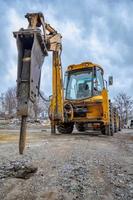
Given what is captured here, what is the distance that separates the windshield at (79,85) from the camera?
14.8m

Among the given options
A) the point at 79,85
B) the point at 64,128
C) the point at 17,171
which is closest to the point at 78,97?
the point at 79,85

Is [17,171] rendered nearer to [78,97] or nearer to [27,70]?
[27,70]

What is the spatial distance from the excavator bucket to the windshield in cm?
981

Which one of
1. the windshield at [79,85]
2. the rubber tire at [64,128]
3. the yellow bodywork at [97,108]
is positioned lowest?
the rubber tire at [64,128]

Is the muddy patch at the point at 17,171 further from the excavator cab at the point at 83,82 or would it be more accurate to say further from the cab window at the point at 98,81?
the cab window at the point at 98,81

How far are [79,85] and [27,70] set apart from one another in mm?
10659

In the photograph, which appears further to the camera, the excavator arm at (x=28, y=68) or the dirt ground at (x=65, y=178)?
the excavator arm at (x=28, y=68)

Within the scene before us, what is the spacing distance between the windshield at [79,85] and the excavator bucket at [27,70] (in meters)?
9.81

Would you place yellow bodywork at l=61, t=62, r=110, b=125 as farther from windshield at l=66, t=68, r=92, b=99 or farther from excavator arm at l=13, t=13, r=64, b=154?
excavator arm at l=13, t=13, r=64, b=154

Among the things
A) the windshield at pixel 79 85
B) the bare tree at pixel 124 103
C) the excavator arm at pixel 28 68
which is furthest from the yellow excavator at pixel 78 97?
the bare tree at pixel 124 103

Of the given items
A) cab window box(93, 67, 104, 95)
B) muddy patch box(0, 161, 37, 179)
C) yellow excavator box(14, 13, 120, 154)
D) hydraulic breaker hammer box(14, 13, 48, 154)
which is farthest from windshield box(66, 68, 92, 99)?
hydraulic breaker hammer box(14, 13, 48, 154)

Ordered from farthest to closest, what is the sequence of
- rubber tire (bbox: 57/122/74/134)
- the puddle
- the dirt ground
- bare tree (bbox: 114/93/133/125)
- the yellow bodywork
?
bare tree (bbox: 114/93/133/125) → rubber tire (bbox: 57/122/74/134) → the yellow bodywork → the puddle → the dirt ground

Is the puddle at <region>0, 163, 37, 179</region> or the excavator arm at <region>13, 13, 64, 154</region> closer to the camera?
the excavator arm at <region>13, 13, 64, 154</region>

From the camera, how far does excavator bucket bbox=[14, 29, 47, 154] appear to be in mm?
4559
